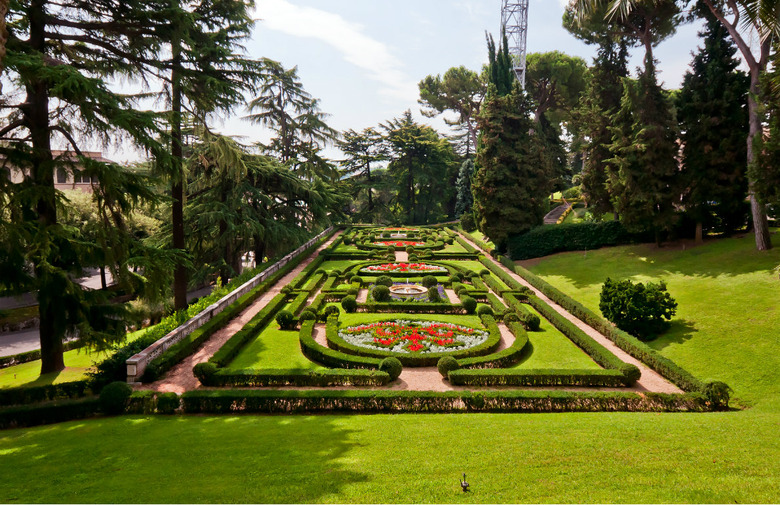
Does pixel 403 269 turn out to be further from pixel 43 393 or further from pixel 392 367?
pixel 43 393

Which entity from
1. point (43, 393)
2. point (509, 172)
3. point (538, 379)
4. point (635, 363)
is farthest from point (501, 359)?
point (509, 172)

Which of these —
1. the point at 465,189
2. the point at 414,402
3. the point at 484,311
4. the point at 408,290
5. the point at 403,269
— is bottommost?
the point at 414,402

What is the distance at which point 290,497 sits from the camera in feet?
18.7

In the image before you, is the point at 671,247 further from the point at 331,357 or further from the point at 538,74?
the point at 538,74

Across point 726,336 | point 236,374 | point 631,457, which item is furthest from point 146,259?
point 726,336

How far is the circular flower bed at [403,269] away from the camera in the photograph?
1073 inches

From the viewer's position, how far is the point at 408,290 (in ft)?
73.6

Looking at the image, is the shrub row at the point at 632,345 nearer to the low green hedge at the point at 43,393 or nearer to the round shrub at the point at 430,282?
the round shrub at the point at 430,282

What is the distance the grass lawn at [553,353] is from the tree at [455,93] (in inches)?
1567

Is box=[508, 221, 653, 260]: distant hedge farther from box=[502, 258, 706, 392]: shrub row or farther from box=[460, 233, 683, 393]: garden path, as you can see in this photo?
box=[460, 233, 683, 393]: garden path

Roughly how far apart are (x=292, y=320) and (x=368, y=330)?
3.38 metres

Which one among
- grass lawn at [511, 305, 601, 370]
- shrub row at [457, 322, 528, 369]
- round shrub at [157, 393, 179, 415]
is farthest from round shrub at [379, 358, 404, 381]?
round shrub at [157, 393, 179, 415]

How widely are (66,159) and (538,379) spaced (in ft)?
52.9

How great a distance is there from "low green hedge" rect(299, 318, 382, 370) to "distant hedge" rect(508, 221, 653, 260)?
20188 mm
